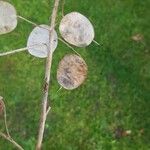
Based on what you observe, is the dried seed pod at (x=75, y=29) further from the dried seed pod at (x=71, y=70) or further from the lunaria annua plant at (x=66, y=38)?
the dried seed pod at (x=71, y=70)

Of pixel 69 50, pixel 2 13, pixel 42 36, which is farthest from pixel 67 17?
pixel 69 50

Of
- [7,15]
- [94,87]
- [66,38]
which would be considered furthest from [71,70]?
[94,87]

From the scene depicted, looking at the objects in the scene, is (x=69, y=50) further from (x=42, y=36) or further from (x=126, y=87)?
(x=42, y=36)

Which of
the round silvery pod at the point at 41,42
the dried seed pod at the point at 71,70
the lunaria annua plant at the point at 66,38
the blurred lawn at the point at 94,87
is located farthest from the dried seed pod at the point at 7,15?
the blurred lawn at the point at 94,87

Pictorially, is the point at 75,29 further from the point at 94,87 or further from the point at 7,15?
the point at 94,87

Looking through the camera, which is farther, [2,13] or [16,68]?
[16,68]

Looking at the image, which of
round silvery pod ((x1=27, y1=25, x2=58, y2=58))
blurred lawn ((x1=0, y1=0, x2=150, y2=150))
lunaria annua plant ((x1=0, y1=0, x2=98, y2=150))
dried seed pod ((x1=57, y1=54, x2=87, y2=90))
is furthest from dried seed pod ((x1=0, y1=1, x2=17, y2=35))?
blurred lawn ((x1=0, y1=0, x2=150, y2=150))
